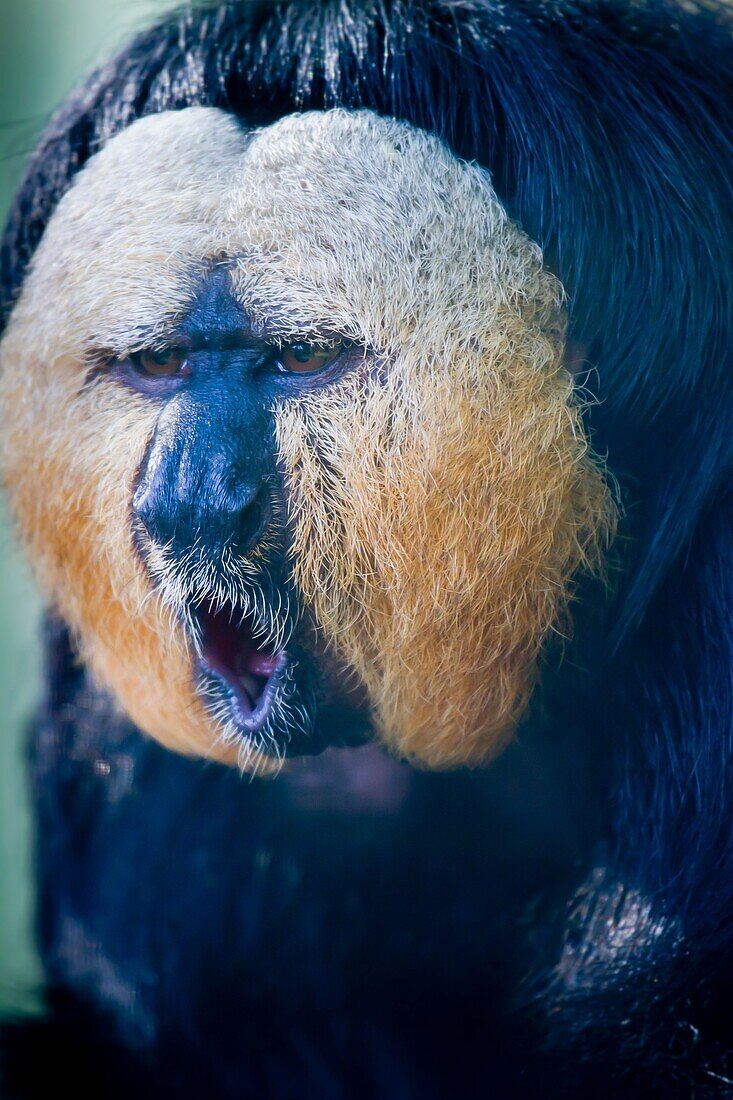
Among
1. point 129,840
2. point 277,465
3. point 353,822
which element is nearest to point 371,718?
point 353,822

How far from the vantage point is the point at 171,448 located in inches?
29.6

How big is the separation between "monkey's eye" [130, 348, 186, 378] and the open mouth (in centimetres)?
19

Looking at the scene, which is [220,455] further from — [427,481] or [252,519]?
[427,481]

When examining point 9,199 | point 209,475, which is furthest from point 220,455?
point 9,199

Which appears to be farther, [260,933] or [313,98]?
[260,933]

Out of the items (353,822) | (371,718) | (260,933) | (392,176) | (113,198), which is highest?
(392,176)

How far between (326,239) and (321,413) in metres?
0.13

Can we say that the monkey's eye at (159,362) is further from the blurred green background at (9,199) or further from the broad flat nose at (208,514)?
the blurred green background at (9,199)

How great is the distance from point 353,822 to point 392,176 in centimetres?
56

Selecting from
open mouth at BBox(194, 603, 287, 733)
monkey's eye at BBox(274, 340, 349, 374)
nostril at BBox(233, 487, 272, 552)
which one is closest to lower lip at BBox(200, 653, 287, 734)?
open mouth at BBox(194, 603, 287, 733)

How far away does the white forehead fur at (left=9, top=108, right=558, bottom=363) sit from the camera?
2.46 feet

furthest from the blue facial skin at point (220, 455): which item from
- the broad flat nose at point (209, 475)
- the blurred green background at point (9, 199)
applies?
the blurred green background at point (9, 199)

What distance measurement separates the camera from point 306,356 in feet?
2.50

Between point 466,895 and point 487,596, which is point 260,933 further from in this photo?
point 487,596
